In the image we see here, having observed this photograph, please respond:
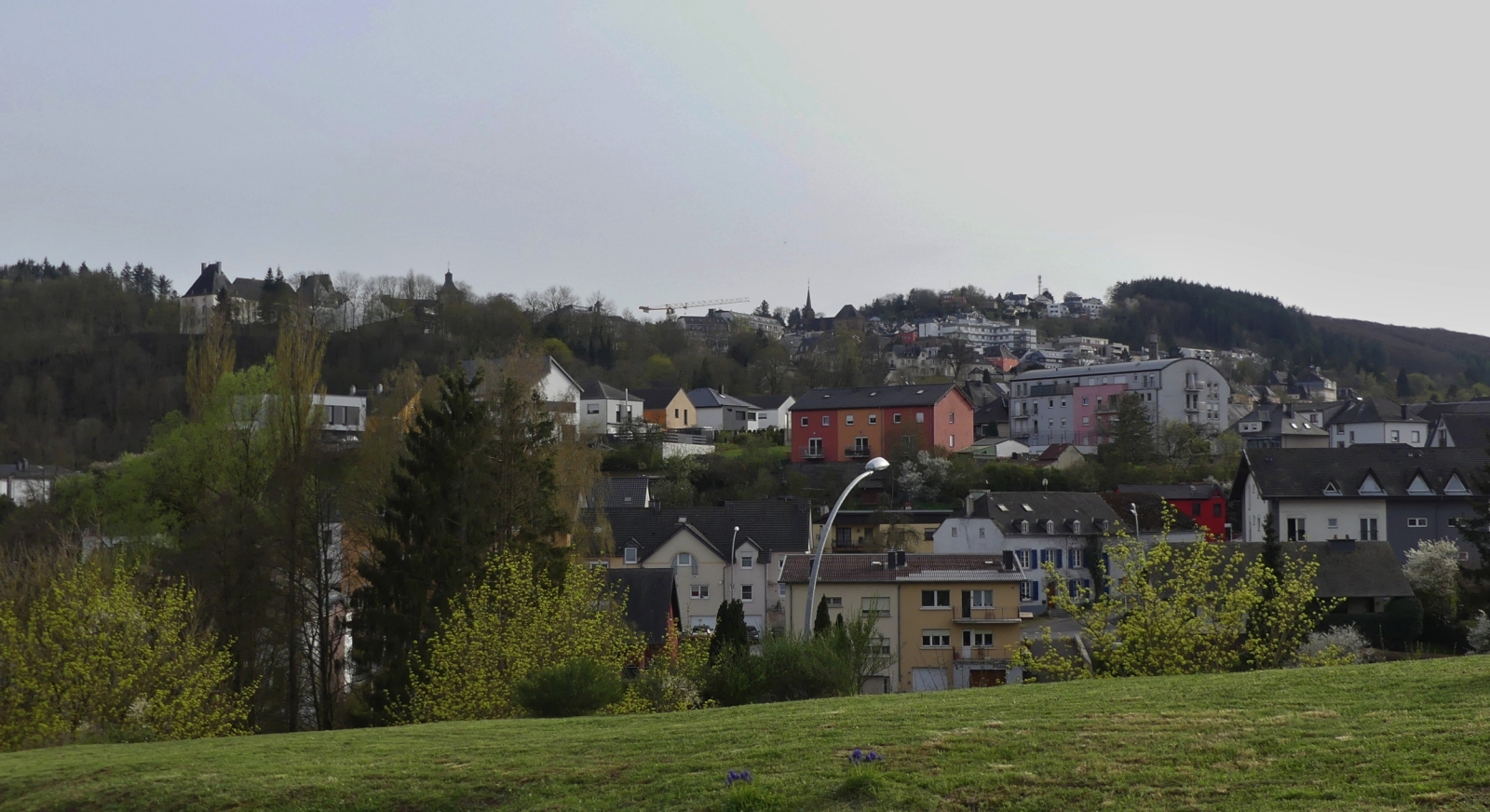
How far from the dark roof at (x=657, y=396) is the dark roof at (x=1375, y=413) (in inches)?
2110

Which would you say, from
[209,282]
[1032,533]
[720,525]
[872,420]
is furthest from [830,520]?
[209,282]

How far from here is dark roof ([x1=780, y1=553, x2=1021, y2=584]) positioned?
47.6m

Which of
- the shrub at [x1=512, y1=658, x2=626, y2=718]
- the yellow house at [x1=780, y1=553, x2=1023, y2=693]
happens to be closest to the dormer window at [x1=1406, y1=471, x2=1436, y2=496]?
the yellow house at [x1=780, y1=553, x2=1023, y2=693]

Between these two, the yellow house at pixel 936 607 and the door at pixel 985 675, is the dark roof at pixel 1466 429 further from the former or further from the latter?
the door at pixel 985 675

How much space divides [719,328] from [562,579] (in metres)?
154

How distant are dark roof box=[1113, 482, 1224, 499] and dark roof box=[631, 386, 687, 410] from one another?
1702 inches

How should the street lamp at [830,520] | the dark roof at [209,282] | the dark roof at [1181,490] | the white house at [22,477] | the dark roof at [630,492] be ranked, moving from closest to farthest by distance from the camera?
the street lamp at [830,520] → the dark roof at [1181,490] → the white house at [22,477] → the dark roof at [630,492] → the dark roof at [209,282]

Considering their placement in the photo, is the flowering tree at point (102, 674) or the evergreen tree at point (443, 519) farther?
the evergreen tree at point (443, 519)

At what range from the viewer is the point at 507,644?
23.9m

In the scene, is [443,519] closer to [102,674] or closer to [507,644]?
[507,644]

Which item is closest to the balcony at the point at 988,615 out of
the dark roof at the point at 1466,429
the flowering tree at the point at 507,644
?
the flowering tree at the point at 507,644

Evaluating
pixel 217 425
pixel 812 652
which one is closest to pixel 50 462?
pixel 217 425

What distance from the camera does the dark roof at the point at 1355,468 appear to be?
200 feet

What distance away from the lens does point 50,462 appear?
3137 inches
